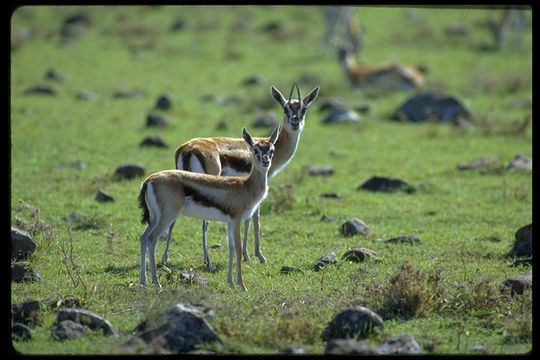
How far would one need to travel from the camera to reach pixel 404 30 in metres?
33.7

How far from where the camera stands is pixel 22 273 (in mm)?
9234

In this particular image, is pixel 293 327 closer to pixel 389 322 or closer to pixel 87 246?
pixel 389 322

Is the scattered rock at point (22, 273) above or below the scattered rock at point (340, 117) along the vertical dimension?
below

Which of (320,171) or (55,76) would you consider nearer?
(320,171)

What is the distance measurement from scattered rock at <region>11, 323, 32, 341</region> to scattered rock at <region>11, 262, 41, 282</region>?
1691 millimetres

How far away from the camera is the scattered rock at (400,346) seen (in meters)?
7.11

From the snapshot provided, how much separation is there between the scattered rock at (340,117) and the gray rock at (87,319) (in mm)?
12797

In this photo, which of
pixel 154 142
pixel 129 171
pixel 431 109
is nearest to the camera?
pixel 129 171

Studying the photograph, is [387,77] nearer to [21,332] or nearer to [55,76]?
[55,76]

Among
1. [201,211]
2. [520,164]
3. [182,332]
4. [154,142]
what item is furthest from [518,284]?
[154,142]

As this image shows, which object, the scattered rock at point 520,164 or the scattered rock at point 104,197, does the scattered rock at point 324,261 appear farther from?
the scattered rock at point 520,164

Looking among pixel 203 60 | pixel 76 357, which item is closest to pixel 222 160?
pixel 76 357

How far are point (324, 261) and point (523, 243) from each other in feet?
7.92

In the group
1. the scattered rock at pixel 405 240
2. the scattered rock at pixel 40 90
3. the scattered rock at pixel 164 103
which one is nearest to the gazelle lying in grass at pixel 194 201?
the scattered rock at pixel 405 240
